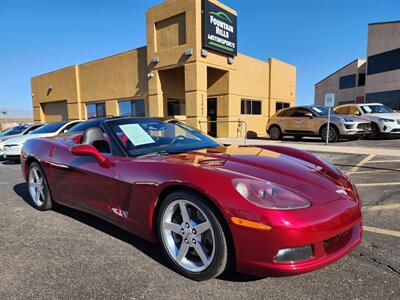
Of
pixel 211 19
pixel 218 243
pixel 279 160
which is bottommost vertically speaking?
pixel 218 243

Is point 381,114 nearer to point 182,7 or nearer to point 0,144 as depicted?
point 182,7

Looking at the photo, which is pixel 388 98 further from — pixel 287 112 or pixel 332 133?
pixel 332 133

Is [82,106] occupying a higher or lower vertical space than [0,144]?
higher

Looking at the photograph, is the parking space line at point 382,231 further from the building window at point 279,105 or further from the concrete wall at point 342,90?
the concrete wall at point 342,90

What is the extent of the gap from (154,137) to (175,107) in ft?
44.1

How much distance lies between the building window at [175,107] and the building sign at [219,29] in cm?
384

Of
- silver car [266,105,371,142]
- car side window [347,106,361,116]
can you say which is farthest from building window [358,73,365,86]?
silver car [266,105,371,142]

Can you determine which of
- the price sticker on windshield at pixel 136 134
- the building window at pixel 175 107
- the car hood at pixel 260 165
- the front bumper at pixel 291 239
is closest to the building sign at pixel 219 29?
the building window at pixel 175 107

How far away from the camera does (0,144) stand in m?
9.92

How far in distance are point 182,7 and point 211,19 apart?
1.43m

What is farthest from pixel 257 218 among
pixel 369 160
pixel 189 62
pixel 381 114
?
pixel 381 114

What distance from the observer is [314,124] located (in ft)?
40.5

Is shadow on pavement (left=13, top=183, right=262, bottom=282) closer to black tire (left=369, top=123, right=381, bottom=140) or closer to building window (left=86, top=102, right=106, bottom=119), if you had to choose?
black tire (left=369, top=123, right=381, bottom=140)

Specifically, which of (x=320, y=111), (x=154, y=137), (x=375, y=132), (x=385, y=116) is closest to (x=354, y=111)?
(x=385, y=116)
